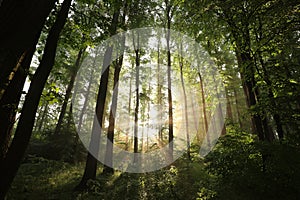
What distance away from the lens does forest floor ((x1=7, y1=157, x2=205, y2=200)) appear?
8.55 m

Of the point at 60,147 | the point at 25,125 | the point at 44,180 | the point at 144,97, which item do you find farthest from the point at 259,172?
the point at 60,147

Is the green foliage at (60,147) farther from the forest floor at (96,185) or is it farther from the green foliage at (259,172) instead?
the green foliage at (259,172)

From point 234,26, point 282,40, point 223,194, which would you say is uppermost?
point 234,26

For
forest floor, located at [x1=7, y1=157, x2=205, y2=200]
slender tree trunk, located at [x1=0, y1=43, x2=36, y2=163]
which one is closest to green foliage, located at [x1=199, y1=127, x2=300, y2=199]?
forest floor, located at [x1=7, y1=157, x2=205, y2=200]

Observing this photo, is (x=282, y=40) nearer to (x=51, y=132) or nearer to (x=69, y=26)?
(x=69, y=26)

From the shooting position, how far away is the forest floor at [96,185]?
336 inches

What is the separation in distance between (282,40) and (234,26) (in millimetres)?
1875

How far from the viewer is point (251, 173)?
6.30m

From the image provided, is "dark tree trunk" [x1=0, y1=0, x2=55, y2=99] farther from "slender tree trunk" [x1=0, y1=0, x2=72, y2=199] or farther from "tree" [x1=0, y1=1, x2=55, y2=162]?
"slender tree trunk" [x1=0, y1=0, x2=72, y2=199]

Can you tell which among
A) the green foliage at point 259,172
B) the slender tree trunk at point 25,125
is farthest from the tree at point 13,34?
the green foliage at point 259,172

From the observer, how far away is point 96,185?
9.55 metres

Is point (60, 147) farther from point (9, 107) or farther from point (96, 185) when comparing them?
point (9, 107)

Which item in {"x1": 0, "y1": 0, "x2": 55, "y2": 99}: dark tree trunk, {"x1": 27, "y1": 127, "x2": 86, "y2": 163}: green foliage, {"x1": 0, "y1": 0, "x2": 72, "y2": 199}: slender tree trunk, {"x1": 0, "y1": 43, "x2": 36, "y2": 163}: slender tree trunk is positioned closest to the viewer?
{"x1": 0, "y1": 0, "x2": 55, "y2": 99}: dark tree trunk

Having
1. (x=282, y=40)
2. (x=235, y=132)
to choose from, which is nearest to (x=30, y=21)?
(x=282, y=40)
